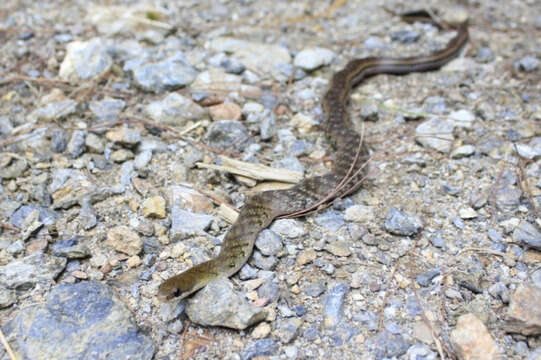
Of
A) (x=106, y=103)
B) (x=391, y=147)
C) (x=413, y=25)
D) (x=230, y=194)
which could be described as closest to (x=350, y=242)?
(x=230, y=194)

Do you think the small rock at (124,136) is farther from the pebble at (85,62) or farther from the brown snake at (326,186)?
the brown snake at (326,186)

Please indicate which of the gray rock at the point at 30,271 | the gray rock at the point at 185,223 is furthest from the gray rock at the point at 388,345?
the gray rock at the point at 30,271

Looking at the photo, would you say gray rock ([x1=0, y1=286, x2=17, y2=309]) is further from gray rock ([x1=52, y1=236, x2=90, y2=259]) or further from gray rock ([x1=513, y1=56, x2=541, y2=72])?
gray rock ([x1=513, y1=56, x2=541, y2=72])

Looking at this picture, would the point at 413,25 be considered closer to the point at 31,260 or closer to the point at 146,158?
the point at 146,158

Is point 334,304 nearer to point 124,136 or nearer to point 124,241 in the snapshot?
point 124,241

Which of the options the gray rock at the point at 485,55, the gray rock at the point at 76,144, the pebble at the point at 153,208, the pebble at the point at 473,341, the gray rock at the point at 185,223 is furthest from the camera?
the gray rock at the point at 485,55

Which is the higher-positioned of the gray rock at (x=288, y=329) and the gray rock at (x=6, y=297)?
the gray rock at (x=6, y=297)
